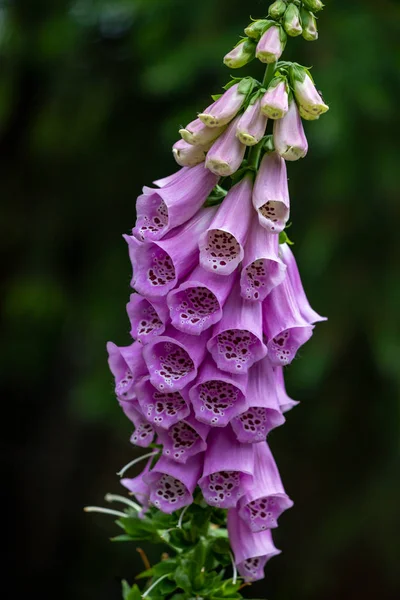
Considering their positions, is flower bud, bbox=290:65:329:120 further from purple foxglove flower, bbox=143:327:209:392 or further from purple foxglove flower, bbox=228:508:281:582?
purple foxglove flower, bbox=228:508:281:582

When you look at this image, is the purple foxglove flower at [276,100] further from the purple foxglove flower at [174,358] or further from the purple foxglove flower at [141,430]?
the purple foxglove flower at [141,430]

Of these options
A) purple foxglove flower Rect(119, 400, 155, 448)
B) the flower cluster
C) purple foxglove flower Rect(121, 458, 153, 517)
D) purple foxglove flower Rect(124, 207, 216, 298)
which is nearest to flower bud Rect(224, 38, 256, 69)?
the flower cluster

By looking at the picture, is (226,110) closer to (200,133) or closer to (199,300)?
(200,133)

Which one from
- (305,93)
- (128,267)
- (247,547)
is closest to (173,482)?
(247,547)

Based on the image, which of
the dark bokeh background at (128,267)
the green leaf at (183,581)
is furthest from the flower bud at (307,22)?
the dark bokeh background at (128,267)

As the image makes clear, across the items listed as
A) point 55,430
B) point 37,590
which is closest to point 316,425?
point 55,430

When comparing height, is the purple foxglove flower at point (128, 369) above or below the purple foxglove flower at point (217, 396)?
above
